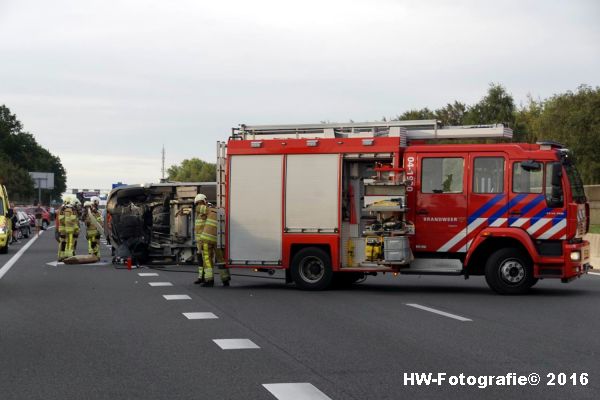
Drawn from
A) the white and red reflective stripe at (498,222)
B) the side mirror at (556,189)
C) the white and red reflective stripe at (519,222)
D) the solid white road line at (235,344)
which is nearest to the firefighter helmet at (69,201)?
the white and red reflective stripe at (498,222)

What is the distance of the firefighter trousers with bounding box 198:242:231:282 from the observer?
18297 millimetres

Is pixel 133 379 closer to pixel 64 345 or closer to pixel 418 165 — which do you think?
pixel 64 345

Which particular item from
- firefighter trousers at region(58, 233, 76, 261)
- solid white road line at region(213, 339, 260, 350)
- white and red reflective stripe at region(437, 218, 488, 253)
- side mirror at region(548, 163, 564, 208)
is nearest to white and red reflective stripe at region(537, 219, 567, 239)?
side mirror at region(548, 163, 564, 208)

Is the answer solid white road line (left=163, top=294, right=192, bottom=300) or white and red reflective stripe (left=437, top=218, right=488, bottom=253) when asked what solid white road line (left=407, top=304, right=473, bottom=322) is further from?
solid white road line (left=163, top=294, right=192, bottom=300)

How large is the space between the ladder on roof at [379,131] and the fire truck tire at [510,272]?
78.7 inches

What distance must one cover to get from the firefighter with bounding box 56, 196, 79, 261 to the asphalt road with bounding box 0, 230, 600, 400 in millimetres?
7655

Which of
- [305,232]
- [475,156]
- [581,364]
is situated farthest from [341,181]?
[581,364]

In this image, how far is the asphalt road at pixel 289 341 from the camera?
8.09 meters

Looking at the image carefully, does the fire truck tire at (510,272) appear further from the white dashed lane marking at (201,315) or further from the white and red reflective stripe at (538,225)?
the white dashed lane marking at (201,315)

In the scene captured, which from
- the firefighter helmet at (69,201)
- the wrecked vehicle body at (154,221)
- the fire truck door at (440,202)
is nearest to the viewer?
the fire truck door at (440,202)

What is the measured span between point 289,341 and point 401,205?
20.3 ft

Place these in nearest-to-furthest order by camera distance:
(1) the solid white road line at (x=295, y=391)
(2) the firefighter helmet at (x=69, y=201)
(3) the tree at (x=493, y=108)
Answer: (1) the solid white road line at (x=295, y=391)
(2) the firefighter helmet at (x=69, y=201)
(3) the tree at (x=493, y=108)

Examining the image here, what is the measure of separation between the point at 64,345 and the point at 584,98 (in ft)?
159

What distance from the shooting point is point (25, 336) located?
36.6 ft
